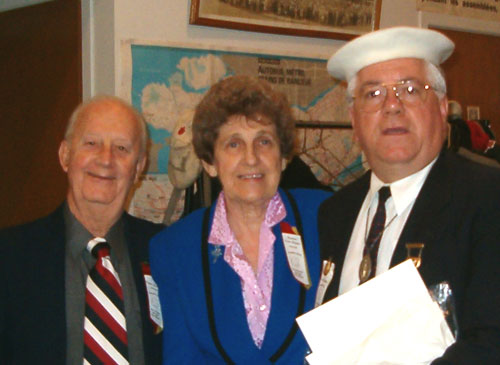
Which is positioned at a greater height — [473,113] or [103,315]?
[473,113]

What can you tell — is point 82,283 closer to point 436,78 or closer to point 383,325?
point 383,325

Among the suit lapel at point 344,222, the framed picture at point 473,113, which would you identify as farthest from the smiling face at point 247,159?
the framed picture at point 473,113

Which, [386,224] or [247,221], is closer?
[386,224]

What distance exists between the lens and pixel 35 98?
395cm

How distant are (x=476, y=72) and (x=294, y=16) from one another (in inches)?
77.2

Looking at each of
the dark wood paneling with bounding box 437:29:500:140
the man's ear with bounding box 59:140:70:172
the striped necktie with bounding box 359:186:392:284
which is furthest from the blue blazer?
the dark wood paneling with bounding box 437:29:500:140

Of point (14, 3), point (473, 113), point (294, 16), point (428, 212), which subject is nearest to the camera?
point (428, 212)

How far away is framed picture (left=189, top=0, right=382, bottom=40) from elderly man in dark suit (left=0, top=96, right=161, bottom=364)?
60.0 inches

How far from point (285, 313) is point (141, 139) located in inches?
34.0

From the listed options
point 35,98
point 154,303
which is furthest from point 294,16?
point 154,303

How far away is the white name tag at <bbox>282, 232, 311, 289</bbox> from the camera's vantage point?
2.02 m

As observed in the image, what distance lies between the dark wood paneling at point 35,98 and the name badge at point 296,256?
204 cm

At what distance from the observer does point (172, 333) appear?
6.78 feet

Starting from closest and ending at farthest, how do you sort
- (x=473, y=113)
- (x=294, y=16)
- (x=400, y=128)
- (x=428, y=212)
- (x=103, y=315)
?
1. (x=428, y=212)
2. (x=400, y=128)
3. (x=103, y=315)
4. (x=294, y=16)
5. (x=473, y=113)
